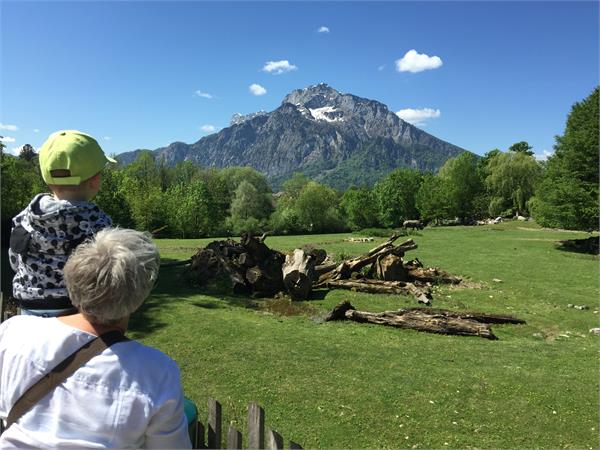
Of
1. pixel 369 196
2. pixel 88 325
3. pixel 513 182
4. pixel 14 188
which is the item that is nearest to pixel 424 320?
pixel 88 325

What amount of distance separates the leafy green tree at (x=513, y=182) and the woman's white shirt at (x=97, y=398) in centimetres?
6589

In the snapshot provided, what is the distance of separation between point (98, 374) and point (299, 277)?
12.2m

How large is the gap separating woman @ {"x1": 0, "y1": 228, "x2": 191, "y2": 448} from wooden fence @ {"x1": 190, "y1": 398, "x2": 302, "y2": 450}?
1107 millimetres

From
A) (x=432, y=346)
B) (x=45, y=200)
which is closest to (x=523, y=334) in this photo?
(x=432, y=346)

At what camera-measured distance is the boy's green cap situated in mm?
2986

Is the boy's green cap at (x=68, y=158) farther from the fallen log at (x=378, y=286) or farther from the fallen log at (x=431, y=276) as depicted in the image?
the fallen log at (x=431, y=276)

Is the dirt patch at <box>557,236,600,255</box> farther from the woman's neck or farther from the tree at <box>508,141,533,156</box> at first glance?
the tree at <box>508,141,533,156</box>

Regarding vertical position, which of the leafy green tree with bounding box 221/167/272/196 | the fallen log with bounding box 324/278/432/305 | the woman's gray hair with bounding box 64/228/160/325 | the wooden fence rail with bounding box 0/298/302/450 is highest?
the leafy green tree with bounding box 221/167/272/196

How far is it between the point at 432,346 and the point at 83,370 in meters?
8.78

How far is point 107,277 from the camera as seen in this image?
2.04 metres

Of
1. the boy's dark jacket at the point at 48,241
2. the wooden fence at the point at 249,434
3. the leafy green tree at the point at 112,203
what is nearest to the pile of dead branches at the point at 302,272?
the wooden fence at the point at 249,434

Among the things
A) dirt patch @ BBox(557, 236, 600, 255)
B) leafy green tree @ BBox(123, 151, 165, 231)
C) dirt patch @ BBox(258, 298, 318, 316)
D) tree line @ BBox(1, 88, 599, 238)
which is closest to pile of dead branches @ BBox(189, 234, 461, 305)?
dirt patch @ BBox(258, 298, 318, 316)

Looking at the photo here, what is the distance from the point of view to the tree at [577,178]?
2616 centimetres

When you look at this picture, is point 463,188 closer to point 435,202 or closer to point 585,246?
point 435,202
